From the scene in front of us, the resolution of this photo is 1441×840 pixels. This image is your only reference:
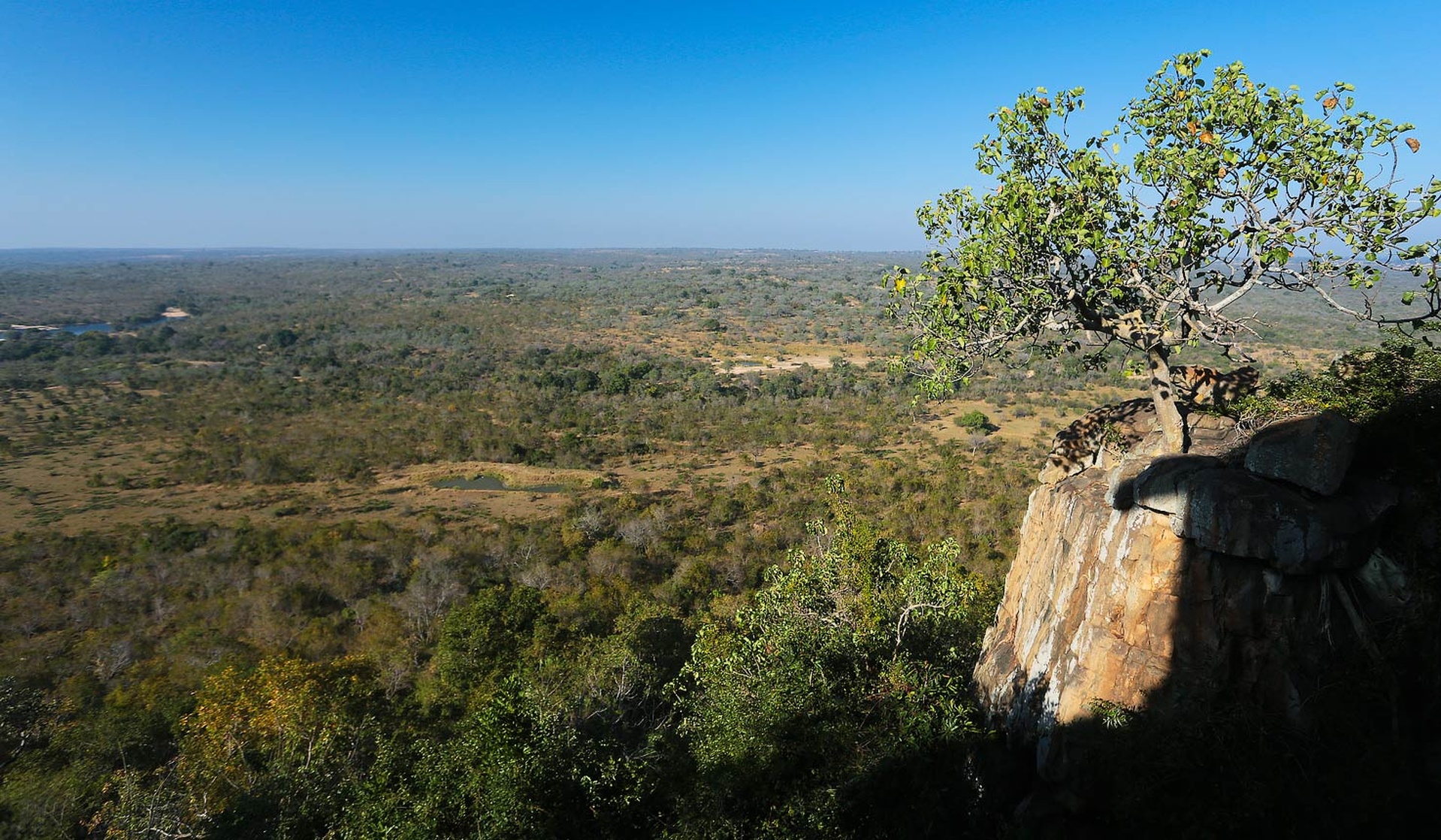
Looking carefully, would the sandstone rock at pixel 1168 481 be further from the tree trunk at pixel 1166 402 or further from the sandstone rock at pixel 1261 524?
the tree trunk at pixel 1166 402

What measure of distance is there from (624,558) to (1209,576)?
21.9m

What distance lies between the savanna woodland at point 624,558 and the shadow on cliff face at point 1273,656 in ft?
0.65

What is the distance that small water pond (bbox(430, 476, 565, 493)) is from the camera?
128 feet

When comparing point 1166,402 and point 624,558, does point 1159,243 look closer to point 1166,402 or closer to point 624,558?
point 1166,402

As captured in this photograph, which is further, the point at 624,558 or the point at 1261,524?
the point at 624,558

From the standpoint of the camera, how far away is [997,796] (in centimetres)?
746

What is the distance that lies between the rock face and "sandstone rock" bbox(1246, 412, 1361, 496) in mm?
12

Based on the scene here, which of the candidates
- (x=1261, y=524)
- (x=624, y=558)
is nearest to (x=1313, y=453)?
(x=1261, y=524)

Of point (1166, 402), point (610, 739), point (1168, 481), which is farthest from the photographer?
point (610, 739)

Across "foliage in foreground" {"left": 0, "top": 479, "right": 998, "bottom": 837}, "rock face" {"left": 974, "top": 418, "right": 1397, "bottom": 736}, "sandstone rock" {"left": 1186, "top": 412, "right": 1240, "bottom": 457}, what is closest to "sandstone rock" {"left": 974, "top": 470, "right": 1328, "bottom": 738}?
"rock face" {"left": 974, "top": 418, "right": 1397, "bottom": 736}

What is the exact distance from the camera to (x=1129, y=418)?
8805 mm

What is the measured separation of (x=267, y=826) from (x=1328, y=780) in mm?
11912

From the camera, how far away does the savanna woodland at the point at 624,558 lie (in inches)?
274

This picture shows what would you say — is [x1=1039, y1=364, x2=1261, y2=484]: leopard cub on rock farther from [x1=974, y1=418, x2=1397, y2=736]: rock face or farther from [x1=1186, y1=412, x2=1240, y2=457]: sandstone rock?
[x1=974, y1=418, x2=1397, y2=736]: rock face
